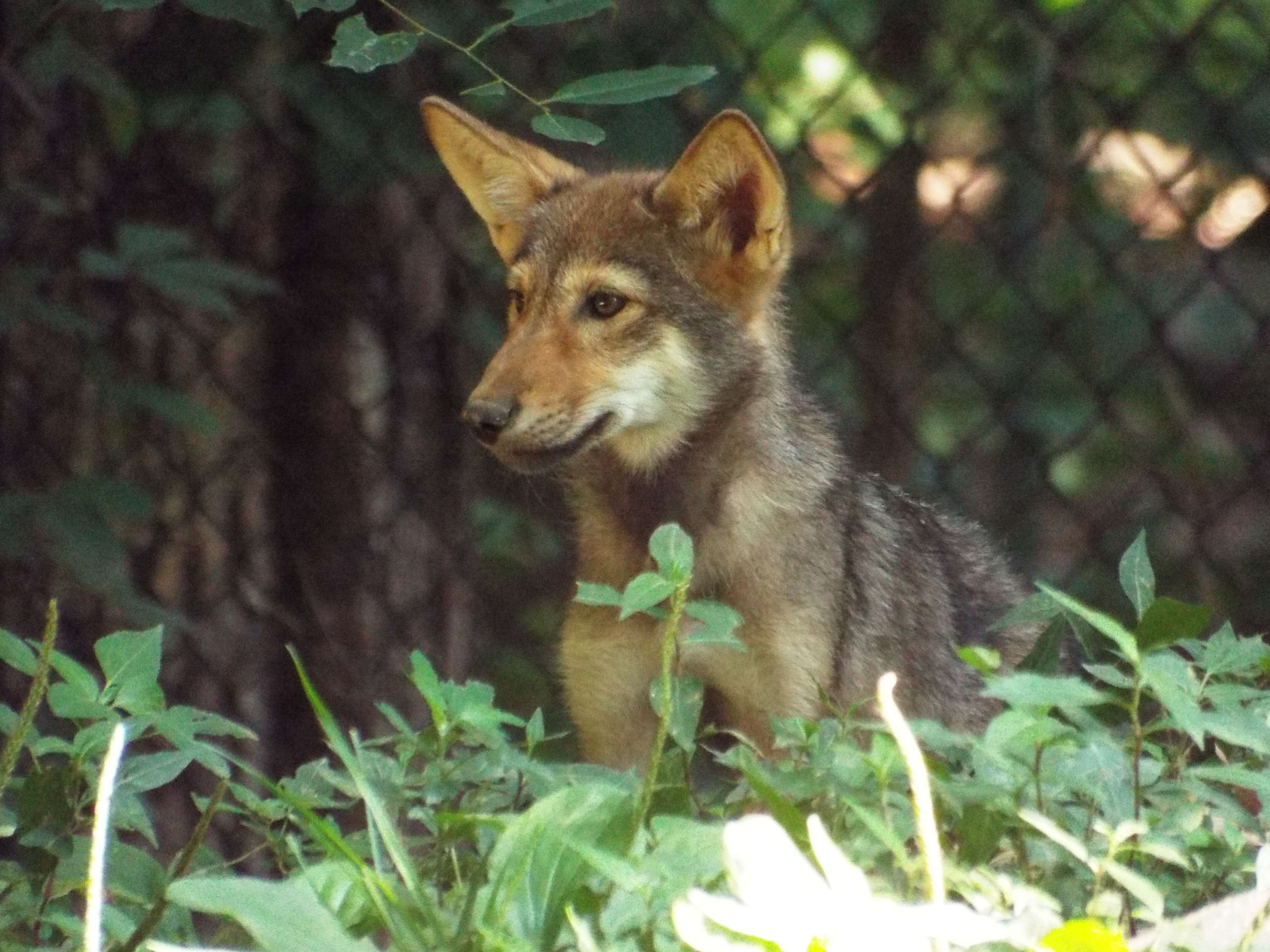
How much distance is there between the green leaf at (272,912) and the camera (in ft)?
3.30

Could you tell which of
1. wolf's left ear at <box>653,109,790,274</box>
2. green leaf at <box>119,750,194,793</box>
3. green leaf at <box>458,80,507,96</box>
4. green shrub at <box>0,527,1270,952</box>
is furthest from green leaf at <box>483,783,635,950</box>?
wolf's left ear at <box>653,109,790,274</box>

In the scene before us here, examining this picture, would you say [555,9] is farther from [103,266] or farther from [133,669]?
[133,669]

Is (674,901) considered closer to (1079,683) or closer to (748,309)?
(1079,683)

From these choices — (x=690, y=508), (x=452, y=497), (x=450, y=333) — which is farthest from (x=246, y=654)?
(x=690, y=508)

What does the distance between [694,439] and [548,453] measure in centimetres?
39

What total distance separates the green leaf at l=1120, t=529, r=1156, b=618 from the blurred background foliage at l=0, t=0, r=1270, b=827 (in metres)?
2.13

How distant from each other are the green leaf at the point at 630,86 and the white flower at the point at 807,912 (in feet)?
4.78

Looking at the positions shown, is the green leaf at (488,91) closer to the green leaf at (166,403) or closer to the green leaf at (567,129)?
the green leaf at (567,129)

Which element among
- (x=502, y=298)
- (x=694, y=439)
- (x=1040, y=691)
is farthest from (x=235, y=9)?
(x=502, y=298)

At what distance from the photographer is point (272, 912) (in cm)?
103

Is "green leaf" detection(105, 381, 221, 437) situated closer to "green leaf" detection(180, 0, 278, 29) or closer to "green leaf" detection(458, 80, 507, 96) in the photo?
"green leaf" detection(180, 0, 278, 29)

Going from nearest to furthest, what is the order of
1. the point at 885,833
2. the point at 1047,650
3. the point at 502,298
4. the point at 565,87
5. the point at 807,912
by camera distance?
the point at 807,912, the point at 885,833, the point at 1047,650, the point at 565,87, the point at 502,298

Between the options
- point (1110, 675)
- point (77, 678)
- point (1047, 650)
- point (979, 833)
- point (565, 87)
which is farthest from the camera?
point (565, 87)

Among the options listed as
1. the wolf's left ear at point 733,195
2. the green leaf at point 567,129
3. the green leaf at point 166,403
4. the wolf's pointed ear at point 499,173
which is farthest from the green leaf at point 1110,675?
the wolf's pointed ear at point 499,173
